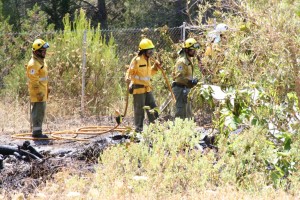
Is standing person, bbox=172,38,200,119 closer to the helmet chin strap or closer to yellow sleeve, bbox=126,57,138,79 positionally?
yellow sleeve, bbox=126,57,138,79

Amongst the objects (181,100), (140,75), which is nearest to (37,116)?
(140,75)

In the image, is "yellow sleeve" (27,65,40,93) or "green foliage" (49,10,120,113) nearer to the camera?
"yellow sleeve" (27,65,40,93)

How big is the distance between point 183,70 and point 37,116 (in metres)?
2.51

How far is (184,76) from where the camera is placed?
1033 centimetres

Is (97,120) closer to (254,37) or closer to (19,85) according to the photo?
(19,85)

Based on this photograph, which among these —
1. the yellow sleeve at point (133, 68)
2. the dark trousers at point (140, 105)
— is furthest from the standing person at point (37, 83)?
the dark trousers at point (140, 105)

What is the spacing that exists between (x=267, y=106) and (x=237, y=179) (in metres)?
0.85

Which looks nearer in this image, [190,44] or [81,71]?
[190,44]

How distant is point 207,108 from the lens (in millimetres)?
12000

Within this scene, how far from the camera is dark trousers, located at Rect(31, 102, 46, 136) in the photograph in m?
10.4

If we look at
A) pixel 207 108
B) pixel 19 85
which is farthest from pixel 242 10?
pixel 19 85

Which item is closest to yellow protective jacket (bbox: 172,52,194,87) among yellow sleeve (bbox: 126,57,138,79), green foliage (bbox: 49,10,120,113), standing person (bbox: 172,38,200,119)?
standing person (bbox: 172,38,200,119)

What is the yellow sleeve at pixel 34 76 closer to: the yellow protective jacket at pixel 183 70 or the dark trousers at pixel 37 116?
the dark trousers at pixel 37 116

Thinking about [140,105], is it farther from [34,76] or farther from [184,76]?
[34,76]
